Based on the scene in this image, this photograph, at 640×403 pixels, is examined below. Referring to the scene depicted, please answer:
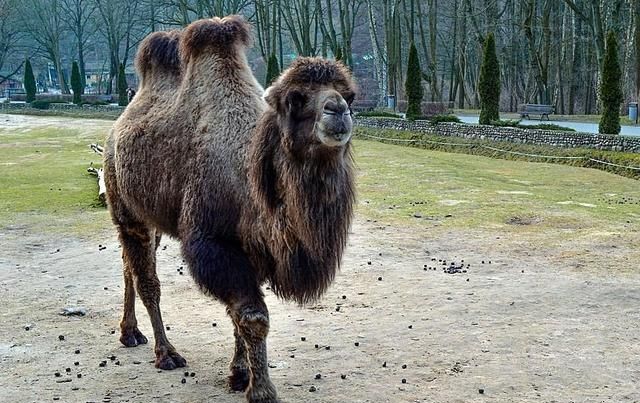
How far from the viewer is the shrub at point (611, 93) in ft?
72.2

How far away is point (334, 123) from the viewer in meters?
4.34

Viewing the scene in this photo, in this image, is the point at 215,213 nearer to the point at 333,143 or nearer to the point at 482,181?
the point at 333,143

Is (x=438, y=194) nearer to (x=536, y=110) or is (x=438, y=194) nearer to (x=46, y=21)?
(x=536, y=110)

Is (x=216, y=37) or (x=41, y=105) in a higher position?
(x=216, y=37)

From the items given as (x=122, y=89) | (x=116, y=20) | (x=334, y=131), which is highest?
(x=116, y=20)

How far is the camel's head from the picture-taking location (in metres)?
4.38

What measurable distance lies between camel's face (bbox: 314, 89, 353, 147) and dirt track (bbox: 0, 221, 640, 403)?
6.23 feet

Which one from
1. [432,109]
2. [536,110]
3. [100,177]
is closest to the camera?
[100,177]


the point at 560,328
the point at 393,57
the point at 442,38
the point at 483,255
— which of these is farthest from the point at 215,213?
the point at 442,38

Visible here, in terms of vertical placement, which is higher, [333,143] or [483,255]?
[333,143]

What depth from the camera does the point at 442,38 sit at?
183 ft

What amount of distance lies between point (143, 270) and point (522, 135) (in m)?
19.8

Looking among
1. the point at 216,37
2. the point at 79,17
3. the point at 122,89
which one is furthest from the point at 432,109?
the point at 79,17

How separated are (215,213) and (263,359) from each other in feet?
3.24
